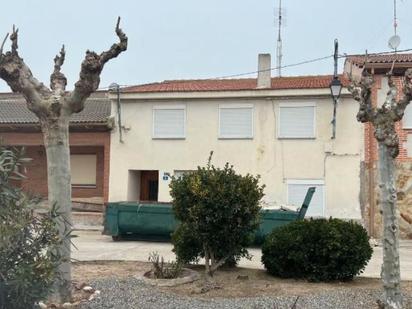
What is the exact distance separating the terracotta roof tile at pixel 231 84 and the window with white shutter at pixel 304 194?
3499mm

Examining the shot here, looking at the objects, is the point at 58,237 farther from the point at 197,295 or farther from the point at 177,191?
the point at 177,191

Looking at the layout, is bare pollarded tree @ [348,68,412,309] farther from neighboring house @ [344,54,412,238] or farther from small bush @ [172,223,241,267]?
neighboring house @ [344,54,412,238]

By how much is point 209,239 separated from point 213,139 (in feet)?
40.4

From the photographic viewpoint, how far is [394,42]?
66.0 feet

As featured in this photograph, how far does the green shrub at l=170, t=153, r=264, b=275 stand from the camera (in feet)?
29.6

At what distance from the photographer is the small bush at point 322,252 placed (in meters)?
9.23

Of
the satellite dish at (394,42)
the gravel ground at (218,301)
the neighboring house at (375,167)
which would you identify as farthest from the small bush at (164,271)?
the satellite dish at (394,42)

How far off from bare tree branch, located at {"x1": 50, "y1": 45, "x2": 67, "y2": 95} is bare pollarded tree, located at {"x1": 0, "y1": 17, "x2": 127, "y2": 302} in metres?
0.25

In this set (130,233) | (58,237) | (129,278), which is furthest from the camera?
(130,233)

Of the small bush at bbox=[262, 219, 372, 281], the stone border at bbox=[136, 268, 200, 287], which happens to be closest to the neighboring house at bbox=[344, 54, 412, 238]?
the small bush at bbox=[262, 219, 372, 281]

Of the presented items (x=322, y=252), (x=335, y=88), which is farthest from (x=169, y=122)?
(x=322, y=252)

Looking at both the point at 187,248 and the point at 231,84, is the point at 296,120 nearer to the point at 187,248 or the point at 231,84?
the point at 231,84

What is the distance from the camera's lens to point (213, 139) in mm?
21422

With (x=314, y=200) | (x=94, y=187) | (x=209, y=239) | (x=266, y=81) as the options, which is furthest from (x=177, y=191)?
(x=94, y=187)
